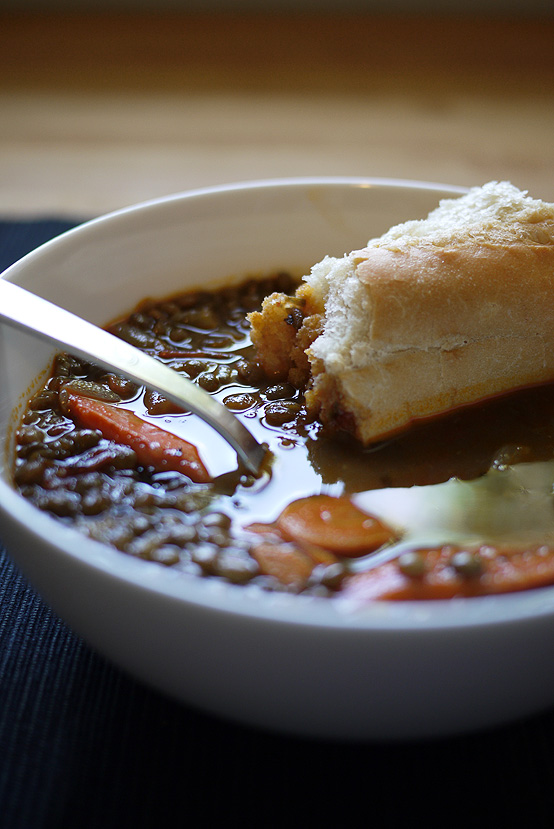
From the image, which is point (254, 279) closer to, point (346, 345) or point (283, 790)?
point (346, 345)

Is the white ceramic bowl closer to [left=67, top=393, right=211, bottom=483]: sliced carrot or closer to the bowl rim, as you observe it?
the bowl rim

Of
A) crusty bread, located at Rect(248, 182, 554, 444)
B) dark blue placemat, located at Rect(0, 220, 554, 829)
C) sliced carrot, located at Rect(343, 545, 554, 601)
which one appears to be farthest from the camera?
crusty bread, located at Rect(248, 182, 554, 444)

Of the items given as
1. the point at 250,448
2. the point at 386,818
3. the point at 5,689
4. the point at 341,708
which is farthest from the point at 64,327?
the point at 386,818

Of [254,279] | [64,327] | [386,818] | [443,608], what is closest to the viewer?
[443,608]

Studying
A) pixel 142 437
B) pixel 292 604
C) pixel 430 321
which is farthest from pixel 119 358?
pixel 292 604

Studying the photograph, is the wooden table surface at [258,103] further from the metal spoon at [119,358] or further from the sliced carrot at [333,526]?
the sliced carrot at [333,526]

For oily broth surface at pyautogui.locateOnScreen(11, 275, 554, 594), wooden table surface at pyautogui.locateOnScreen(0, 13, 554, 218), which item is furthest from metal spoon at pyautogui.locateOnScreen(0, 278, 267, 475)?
wooden table surface at pyautogui.locateOnScreen(0, 13, 554, 218)
